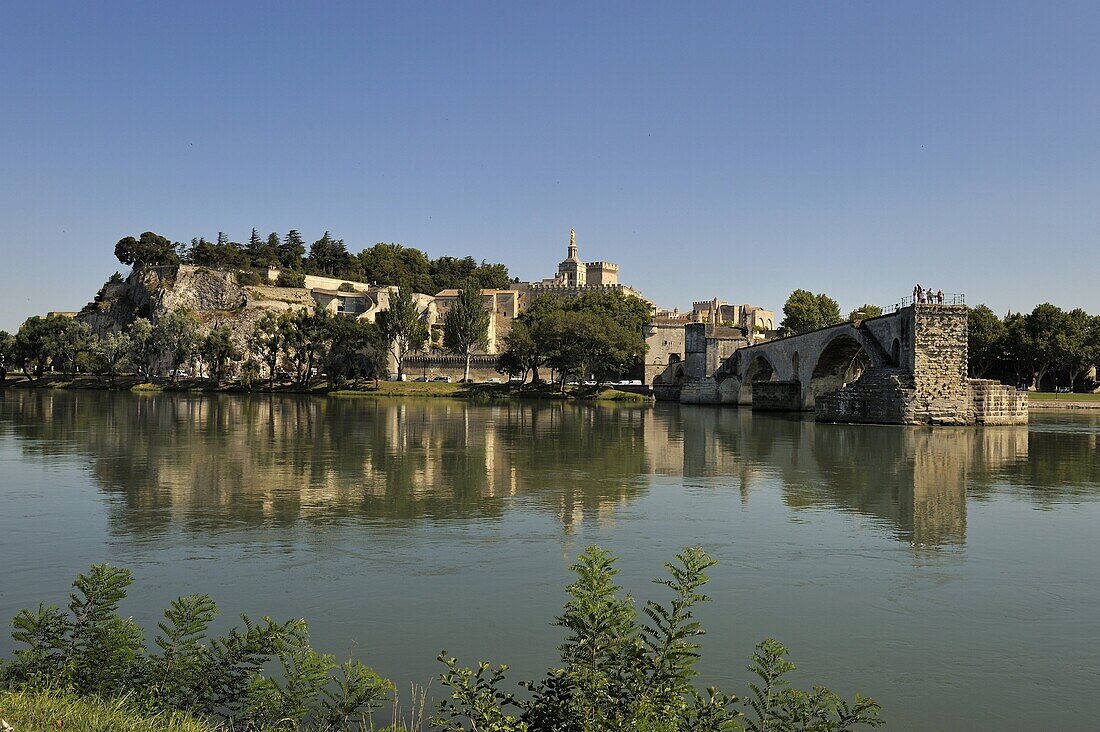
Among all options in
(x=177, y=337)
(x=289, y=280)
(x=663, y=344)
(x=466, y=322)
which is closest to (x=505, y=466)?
(x=466, y=322)

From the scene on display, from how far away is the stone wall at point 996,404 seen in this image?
45.0 metres

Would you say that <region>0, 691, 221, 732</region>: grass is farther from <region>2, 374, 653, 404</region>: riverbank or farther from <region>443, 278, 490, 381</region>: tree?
<region>443, 278, 490, 381</region>: tree

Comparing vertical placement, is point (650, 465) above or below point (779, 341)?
below

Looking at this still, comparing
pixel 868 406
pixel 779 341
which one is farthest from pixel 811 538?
pixel 779 341

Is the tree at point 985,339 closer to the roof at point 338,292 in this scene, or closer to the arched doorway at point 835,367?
the arched doorway at point 835,367

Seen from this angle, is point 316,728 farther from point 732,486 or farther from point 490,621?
point 732,486

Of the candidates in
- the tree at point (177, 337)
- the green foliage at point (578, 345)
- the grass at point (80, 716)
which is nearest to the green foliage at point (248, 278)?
the tree at point (177, 337)

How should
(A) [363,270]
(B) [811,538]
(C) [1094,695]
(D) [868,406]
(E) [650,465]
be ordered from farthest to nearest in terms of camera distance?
1. (A) [363,270]
2. (D) [868,406]
3. (E) [650,465]
4. (B) [811,538]
5. (C) [1094,695]

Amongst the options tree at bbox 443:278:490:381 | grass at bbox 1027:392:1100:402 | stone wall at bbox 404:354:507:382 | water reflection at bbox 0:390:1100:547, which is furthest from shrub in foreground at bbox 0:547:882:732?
stone wall at bbox 404:354:507:382

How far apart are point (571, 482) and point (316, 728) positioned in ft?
49.5

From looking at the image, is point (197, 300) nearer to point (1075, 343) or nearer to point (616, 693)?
point (1075, 343)

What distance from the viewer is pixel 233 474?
21484 millimetres

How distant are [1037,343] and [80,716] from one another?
89.8m

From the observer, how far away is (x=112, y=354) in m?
86.5
